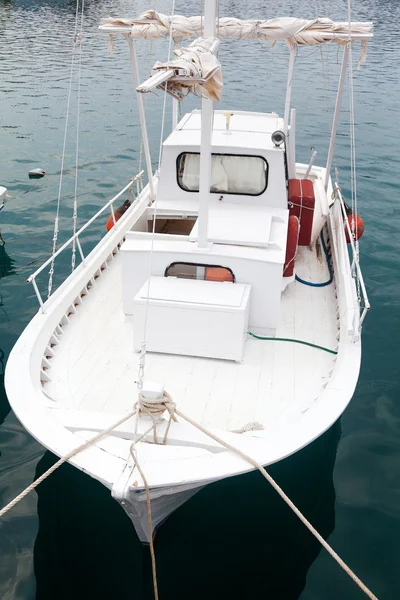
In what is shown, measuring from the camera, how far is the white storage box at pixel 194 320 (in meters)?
5.70

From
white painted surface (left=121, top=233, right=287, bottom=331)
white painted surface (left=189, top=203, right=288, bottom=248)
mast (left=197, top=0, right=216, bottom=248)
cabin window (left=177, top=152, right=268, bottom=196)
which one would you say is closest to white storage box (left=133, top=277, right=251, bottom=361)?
white painted surface (left=121, top=233, right=287, bottom=331)

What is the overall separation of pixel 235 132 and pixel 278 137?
100cm

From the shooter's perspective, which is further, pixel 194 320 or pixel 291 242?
pixel 291 242

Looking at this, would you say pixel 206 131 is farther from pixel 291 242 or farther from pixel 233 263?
pixel 291 242

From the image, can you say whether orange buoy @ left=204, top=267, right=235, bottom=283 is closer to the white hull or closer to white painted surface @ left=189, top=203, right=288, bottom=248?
white painted surface @ left=189, top=203, right=288, bottom=248

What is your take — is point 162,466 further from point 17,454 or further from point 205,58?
point 205,58

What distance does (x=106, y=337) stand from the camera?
6.44 meters

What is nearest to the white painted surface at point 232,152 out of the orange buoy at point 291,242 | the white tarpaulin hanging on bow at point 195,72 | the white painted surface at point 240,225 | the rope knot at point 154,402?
the white painted surface at point 240,225

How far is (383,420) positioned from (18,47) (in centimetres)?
3253

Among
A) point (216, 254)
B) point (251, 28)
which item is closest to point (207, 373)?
point (216, 254)

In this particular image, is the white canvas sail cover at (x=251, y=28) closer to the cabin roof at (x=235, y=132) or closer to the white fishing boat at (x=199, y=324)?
the white fishing boat at (x=199, y=324)

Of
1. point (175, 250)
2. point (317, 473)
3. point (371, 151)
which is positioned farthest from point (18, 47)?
point (317, 473)

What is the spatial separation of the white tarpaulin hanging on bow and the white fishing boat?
13 mm

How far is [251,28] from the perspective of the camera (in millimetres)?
7055
